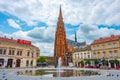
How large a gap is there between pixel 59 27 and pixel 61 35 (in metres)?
7.37

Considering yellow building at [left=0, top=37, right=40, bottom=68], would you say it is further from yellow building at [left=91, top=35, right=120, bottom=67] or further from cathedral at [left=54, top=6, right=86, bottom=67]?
cathedral at [left=54, top=6, right=86, bottom=67]

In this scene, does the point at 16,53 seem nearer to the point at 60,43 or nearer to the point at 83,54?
the point at 83,54

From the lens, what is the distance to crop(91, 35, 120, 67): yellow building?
42906 mm

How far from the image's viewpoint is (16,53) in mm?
41656

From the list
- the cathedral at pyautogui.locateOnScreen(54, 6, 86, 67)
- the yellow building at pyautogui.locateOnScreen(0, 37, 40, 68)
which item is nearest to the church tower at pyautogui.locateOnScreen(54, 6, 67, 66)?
the cathedral at pyautogui.locateOnScreen(54, 6, 86, 67)

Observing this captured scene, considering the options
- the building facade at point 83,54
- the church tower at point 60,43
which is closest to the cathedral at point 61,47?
the church tower at point 60,43

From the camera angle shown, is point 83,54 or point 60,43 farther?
point 60,43

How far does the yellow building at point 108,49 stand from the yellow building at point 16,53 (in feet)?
85.4

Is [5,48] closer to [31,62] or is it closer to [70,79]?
[31,62]

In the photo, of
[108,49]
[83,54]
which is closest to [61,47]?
[83,54]

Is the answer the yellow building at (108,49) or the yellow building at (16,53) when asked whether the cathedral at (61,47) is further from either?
the yellow building at (16,53)

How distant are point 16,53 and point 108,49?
34203mm

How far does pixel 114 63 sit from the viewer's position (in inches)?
1604

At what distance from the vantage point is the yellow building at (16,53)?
37625mm
